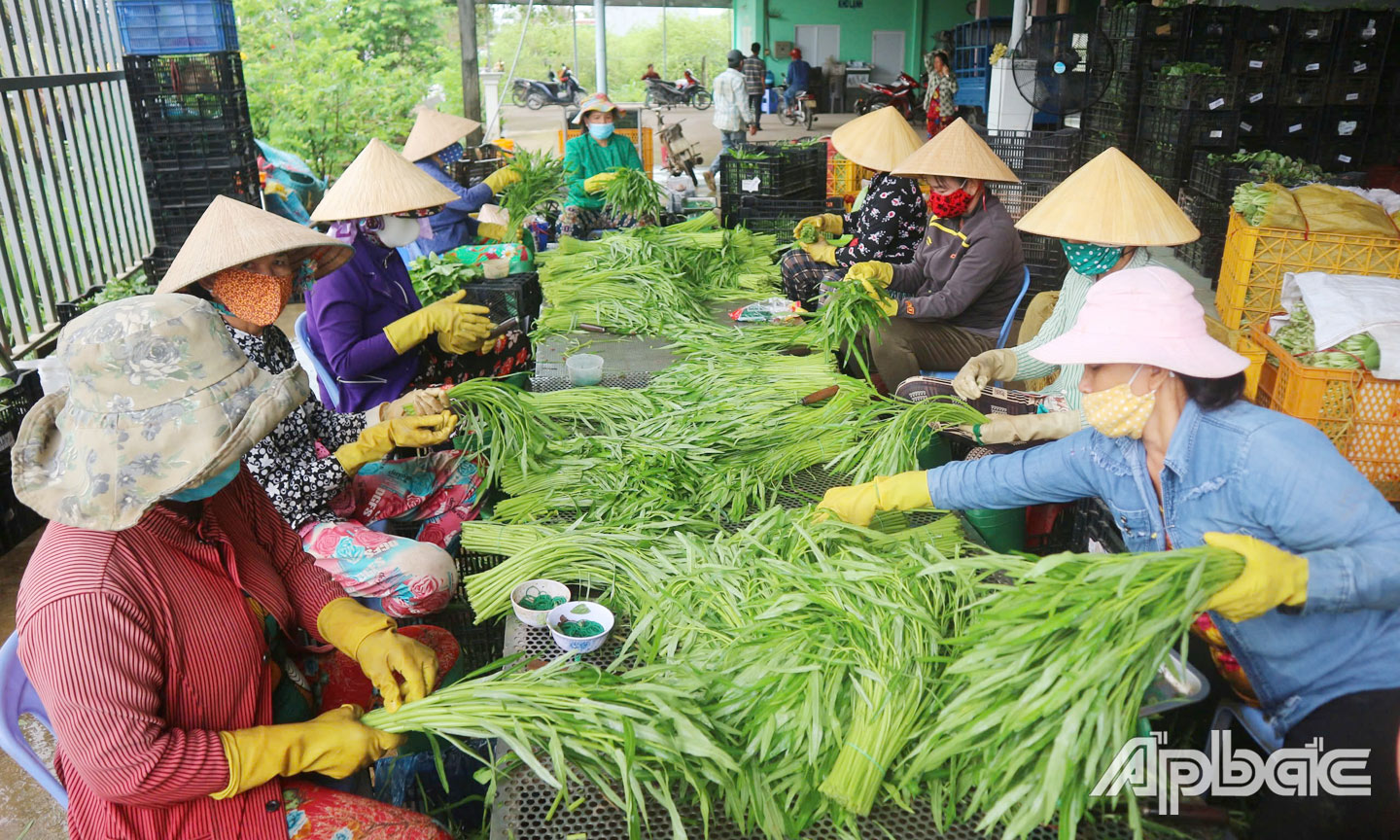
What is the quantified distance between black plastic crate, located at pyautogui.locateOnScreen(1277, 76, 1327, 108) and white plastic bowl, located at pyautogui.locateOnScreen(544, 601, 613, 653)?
8.56 metres

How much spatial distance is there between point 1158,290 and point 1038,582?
2.05 feet

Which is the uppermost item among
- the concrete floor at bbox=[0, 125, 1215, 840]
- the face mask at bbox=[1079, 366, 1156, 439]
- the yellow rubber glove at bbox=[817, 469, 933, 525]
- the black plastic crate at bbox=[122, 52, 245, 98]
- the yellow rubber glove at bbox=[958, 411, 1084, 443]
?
the black plastic crate at bbox=[122, 52, 245, 98]

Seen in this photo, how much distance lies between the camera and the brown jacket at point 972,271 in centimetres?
374

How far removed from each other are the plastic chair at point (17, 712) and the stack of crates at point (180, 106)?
4.23 metres

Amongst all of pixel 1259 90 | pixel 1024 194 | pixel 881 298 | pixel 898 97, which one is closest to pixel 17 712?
pixel 881 298

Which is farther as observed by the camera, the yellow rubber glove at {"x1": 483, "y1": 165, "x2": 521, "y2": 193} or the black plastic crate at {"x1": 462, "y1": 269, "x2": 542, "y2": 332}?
the yellow rubber glove at {"x1": 483, "y1": 165, "x2": 521, "y2": 193}

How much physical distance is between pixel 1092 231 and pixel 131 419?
259 centimetres

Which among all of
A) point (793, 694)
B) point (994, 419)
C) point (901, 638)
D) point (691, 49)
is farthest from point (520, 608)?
point (691, 49)

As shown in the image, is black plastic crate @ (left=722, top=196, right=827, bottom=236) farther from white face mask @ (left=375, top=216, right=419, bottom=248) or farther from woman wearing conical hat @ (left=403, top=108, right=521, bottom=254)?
A: white face mask @ (left=375, top=216, right=419, bottom=248)

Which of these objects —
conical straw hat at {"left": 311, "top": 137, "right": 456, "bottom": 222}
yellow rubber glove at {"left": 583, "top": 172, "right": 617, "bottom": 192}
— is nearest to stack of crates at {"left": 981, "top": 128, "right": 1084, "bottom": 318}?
yellow rubber glove at {"left": 583, "top": 172, "right": 617, "bottom": 192}

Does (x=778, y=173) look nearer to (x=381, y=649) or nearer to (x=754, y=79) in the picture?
(x=381, y=649)

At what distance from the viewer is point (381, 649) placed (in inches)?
71.7

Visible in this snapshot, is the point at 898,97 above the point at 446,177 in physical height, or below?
above

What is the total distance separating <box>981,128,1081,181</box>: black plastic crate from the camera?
5.67 m
